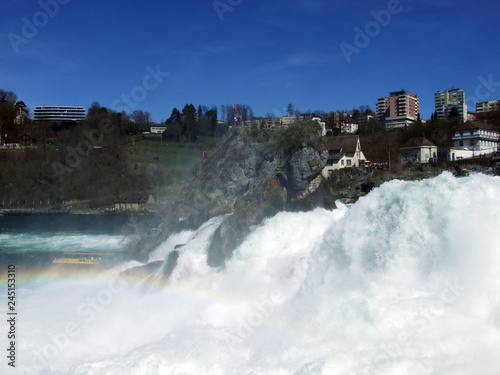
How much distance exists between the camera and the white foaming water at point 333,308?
949cm

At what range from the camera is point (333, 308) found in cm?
1116

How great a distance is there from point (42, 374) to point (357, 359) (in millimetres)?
7972

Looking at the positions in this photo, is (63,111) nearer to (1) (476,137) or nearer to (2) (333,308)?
(1) (476,137)

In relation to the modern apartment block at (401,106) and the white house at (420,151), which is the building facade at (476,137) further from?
the modern apartment block at (401,106)

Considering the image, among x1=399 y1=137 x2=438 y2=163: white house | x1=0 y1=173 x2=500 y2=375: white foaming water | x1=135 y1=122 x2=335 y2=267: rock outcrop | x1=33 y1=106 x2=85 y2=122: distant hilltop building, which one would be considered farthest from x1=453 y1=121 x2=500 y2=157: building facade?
x1=33 y1=106 x2=85 y2=122: distant hilltop building

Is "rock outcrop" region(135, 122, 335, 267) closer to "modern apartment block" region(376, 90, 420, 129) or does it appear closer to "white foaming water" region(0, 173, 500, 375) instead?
"white foaming water" region(0, 173, 500, 375)

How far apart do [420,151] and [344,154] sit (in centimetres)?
864

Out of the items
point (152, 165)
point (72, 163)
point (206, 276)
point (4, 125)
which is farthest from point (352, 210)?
point (4, 125)

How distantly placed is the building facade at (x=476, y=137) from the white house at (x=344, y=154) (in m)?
12.4

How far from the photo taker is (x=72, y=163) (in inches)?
3312

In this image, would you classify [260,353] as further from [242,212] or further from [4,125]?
[4,125]

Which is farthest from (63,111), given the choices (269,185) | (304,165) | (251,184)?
(304,165)

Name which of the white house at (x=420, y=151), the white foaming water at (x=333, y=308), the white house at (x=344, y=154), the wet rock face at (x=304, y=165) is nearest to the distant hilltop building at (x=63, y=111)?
the white house at (x=344, y=154)

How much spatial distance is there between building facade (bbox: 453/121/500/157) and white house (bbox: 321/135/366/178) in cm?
1238
